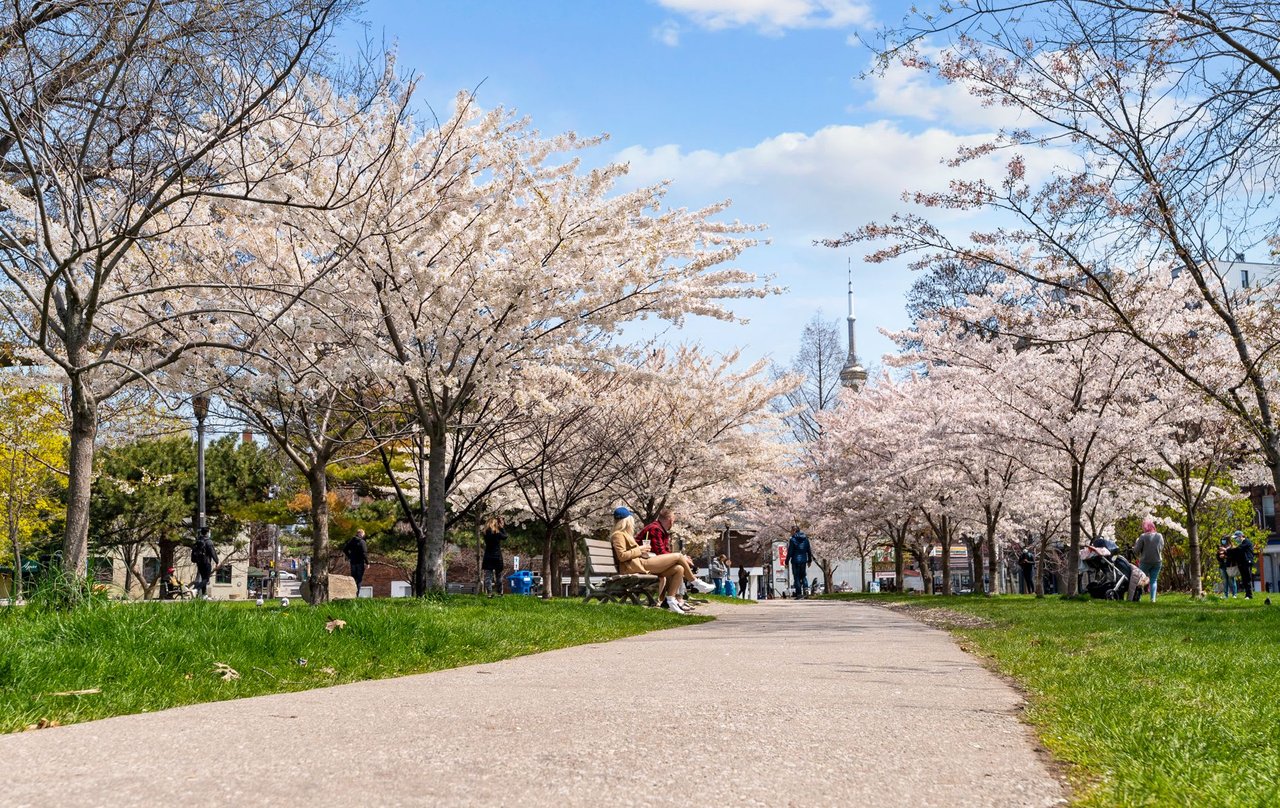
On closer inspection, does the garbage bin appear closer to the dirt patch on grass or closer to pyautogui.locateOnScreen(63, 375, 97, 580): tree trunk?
the dirt patch on grass

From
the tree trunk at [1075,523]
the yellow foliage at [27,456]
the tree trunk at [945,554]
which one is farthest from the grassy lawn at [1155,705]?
the tree trunk at [945,554]

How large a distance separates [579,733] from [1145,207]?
11.5 meters

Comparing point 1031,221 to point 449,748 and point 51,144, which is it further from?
point 449,748

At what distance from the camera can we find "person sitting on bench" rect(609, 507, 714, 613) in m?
14.8

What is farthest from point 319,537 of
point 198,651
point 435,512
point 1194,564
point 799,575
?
point 1194,564

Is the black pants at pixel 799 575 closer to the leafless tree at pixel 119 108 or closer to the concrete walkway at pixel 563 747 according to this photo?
the leafless tree at pixel 119 108

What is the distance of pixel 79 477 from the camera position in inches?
355

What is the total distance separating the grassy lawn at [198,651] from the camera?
16.6 ft

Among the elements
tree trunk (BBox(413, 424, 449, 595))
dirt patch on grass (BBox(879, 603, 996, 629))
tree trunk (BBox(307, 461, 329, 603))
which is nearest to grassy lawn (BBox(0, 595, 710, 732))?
tree trunk (BBox(413, 424, 449, 595))

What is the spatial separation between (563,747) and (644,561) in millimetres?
11219

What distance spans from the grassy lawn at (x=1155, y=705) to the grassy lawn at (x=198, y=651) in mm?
3891

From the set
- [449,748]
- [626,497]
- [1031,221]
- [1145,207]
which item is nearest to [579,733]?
[449,748]

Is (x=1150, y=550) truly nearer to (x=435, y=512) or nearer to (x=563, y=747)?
(x=435, y=512)

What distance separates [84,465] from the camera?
9.15m
